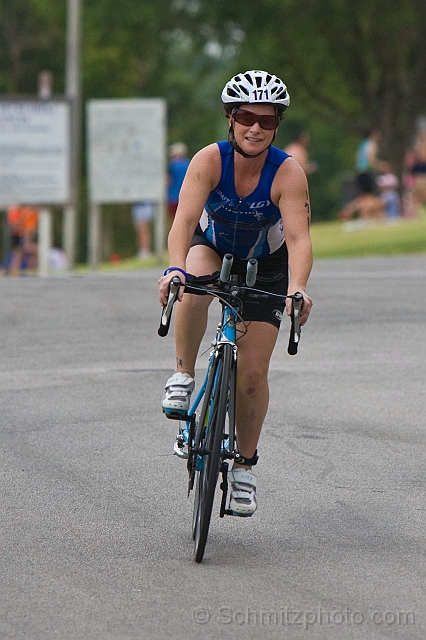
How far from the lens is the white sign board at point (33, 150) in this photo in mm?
21953

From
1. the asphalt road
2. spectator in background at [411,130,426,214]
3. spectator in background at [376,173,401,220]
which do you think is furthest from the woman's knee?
spectator in background at [376,173,401,220]

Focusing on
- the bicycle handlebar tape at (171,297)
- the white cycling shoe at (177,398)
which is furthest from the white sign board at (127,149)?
the bicycle handlebar tape at (171,297)

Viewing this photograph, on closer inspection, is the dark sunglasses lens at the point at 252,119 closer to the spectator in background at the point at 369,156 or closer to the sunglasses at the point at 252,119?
the sunglasses at the point at 252,119

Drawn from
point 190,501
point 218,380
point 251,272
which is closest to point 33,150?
point 190,501

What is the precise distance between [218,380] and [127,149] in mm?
17148

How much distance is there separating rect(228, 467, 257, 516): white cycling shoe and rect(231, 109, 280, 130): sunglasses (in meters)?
1.48

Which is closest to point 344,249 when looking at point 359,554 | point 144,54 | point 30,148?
point 30,148

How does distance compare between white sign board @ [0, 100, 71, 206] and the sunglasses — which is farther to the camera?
white sign board @ [0, 100, 71, 206]

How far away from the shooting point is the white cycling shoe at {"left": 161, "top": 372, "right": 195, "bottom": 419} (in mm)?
5988

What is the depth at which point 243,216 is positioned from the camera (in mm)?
6020

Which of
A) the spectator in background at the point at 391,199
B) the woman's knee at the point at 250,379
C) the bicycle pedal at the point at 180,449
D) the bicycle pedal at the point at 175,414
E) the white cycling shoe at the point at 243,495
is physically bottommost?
the spectator in background at the point at 391,199

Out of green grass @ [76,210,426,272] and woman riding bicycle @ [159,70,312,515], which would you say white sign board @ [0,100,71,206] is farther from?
woman riding bicycle @ [159,70,312,515]

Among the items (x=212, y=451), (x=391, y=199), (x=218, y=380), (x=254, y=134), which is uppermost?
(x=254, y=134)

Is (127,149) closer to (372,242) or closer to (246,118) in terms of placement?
(372,242)
